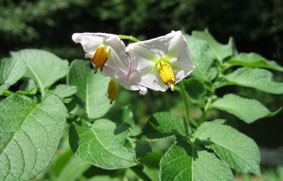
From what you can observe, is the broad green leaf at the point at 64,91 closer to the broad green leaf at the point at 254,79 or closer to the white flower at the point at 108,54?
the white flower at the point at 108,54

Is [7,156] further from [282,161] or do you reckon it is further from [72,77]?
[282,161]

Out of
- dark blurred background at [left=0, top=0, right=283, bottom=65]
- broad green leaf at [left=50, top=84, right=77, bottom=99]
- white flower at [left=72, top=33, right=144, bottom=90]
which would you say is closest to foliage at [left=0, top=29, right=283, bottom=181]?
broad green leaf at [left=50, top=84, right=77, bottom=99]

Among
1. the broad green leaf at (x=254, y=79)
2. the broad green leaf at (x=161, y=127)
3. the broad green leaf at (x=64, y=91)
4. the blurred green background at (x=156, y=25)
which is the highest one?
the broad green leaf at (x=64, y=91)

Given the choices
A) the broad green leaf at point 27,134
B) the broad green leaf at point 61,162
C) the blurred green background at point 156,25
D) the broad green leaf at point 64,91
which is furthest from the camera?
the blurred green background at point 156,25

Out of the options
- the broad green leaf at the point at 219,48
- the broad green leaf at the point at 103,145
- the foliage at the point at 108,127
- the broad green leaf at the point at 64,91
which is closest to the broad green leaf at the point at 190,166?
the foliage at the point at 108,127

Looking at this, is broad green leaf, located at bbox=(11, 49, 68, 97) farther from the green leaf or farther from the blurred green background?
the blurred green background

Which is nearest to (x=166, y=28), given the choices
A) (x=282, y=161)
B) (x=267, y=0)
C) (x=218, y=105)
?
(x=267, y=0)
